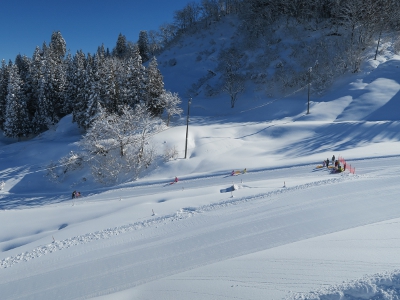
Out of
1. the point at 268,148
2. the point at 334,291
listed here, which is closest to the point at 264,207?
the point at 334,291

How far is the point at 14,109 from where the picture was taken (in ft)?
134

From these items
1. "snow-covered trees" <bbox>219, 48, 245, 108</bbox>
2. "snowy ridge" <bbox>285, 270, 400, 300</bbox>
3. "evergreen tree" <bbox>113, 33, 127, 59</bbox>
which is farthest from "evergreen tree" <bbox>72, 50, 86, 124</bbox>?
"evergreen tree" <bbox>113, 33, 127, 59</bbox>

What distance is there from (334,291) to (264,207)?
7.69 meters

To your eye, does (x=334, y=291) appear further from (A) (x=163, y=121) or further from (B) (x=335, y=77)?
(B) (x=335, y=77)

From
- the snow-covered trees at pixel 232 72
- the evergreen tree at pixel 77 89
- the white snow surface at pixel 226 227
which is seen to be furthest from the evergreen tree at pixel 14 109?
the snow-covered trees at pixel 232 72

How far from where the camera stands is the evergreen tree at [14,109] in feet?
133

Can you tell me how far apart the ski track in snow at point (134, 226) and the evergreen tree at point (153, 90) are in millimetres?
25192

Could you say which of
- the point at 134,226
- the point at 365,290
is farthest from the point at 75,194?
the point at 365,290

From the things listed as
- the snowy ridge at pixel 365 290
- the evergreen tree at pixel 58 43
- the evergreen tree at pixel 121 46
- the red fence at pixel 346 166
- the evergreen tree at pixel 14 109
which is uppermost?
the evergreen tree at pixel 121 46

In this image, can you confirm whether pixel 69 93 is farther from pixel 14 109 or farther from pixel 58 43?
pixel 58 43

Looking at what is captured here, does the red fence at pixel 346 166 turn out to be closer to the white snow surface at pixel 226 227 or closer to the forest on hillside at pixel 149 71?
the white snow surface at pixel 226 227

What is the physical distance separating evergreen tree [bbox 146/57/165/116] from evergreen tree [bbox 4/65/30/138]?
20.4 metres

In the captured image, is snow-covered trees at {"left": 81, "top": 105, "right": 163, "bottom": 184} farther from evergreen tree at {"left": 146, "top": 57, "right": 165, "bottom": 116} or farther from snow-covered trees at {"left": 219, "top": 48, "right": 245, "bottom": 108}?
snow-covered trees at {"left": 219, "top": 48, "right": 245, "bottom": 108}

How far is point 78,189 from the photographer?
27.7 meters
